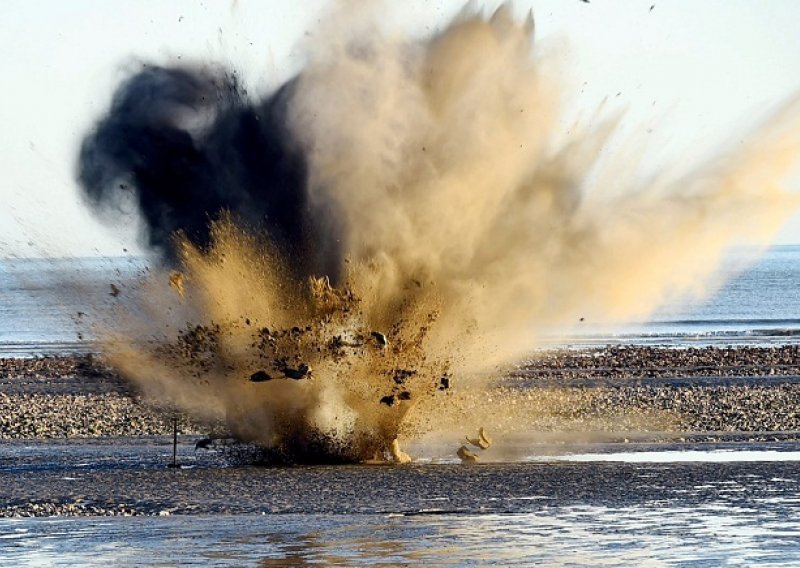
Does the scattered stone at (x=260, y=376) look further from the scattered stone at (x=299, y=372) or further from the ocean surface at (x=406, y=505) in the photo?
the ocean surface at (x=406, y=505)

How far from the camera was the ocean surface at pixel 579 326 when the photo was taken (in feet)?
104

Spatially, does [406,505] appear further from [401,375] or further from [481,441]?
[481,441]

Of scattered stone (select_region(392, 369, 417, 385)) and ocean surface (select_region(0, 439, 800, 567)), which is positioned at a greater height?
scattered stone (select_region(392, 369, 417, 385))

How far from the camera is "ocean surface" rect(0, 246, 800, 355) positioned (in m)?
31.7

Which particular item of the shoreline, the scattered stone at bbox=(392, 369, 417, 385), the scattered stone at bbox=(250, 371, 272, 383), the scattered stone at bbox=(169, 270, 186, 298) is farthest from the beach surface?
the scattered stone at bbox=(169, 270, 186, 298)

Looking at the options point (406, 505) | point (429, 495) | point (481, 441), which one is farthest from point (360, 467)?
point (406, 505)


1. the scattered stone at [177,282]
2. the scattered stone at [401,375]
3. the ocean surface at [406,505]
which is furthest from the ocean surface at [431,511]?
the scattered stone at [177,282]

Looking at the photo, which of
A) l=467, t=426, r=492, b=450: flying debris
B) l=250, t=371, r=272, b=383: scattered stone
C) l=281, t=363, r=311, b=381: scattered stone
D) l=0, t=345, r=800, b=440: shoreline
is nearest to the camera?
l=281, t=363, r=311, b=381: scattered stone

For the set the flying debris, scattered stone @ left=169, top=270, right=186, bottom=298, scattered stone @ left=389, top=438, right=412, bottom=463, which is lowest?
scattered stone @ left=389, top=438, right=412, bottom=463

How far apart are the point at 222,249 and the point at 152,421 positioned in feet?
28.1

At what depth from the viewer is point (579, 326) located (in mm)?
92562

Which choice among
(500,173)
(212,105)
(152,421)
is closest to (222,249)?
(212,105)

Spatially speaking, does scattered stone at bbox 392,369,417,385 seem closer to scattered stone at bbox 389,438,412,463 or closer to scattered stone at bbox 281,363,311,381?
scattered stone at bbox 389,438,412,463

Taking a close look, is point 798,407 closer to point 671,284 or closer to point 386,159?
point 671,284
